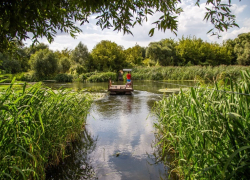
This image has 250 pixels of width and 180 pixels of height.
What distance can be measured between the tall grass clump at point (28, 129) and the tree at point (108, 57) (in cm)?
3792

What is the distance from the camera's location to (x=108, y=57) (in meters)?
43.2

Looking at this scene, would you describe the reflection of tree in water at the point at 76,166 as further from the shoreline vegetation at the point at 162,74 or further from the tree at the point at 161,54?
the tree at the point at 161,54

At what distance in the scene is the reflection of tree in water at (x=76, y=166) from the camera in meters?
3.82

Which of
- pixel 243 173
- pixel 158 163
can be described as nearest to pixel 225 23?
pixel 243 173

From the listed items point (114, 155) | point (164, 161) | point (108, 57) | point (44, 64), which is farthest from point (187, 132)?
point (108, 57)

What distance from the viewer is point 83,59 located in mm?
43594

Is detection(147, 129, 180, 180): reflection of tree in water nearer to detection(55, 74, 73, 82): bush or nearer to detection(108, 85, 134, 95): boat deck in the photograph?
detection(108, 85, 134, 95): boat deck

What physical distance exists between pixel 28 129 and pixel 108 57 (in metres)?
41.0

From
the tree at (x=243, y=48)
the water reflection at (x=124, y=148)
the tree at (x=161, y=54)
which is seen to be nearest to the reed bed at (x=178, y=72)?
the tree at (x=161, y=54)

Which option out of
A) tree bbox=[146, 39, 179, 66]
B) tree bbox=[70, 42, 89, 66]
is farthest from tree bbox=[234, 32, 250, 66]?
tree bbox=[70, 42, 89, 66]

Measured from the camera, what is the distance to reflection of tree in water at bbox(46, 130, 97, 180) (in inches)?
150

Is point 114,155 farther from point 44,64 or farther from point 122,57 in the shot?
point 122,57

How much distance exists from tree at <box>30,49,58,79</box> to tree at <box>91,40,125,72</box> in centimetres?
859

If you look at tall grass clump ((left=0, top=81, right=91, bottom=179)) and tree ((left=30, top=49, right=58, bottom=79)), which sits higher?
tree ((left=30, top=49, right=58, bottom=79))
